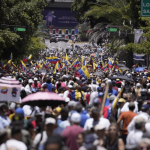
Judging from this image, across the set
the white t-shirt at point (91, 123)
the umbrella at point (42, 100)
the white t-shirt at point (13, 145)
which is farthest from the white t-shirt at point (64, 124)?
the white t-shirt at point (13, 145)

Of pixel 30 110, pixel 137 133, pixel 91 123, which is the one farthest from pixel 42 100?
pixel 137 133

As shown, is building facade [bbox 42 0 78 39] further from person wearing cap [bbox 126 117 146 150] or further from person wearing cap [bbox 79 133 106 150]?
person wearing cap [bbox 79 133 106 150]

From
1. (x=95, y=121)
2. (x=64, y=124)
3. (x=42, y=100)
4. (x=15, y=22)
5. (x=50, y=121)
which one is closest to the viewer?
(x=50, y=121)

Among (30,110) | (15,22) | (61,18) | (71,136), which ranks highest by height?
(61,18)

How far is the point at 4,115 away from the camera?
8.26 metres

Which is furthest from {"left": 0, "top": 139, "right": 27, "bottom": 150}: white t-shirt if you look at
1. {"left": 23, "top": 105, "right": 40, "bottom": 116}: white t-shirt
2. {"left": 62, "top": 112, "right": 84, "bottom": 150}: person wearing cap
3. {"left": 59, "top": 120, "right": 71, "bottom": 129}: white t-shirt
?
{"left": 23, "top": 105, "right": 40, "bottom": 116}: white t-shirt

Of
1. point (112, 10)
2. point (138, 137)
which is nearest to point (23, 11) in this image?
point (112, 10)

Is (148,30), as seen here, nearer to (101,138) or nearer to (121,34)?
(121,34)

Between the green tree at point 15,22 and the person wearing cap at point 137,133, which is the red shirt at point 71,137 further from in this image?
the green tree at point 15,22

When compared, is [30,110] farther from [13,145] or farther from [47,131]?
[13,145]

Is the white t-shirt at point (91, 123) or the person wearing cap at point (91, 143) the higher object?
the person wearing cap at point (91, 143)

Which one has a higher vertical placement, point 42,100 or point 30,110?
point 42,100

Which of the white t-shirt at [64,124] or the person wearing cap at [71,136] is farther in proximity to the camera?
the white t-shirt at [64,124]

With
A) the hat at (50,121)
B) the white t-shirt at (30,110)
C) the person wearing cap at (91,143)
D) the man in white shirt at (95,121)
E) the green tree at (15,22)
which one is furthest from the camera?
the green tree at (15,22)
